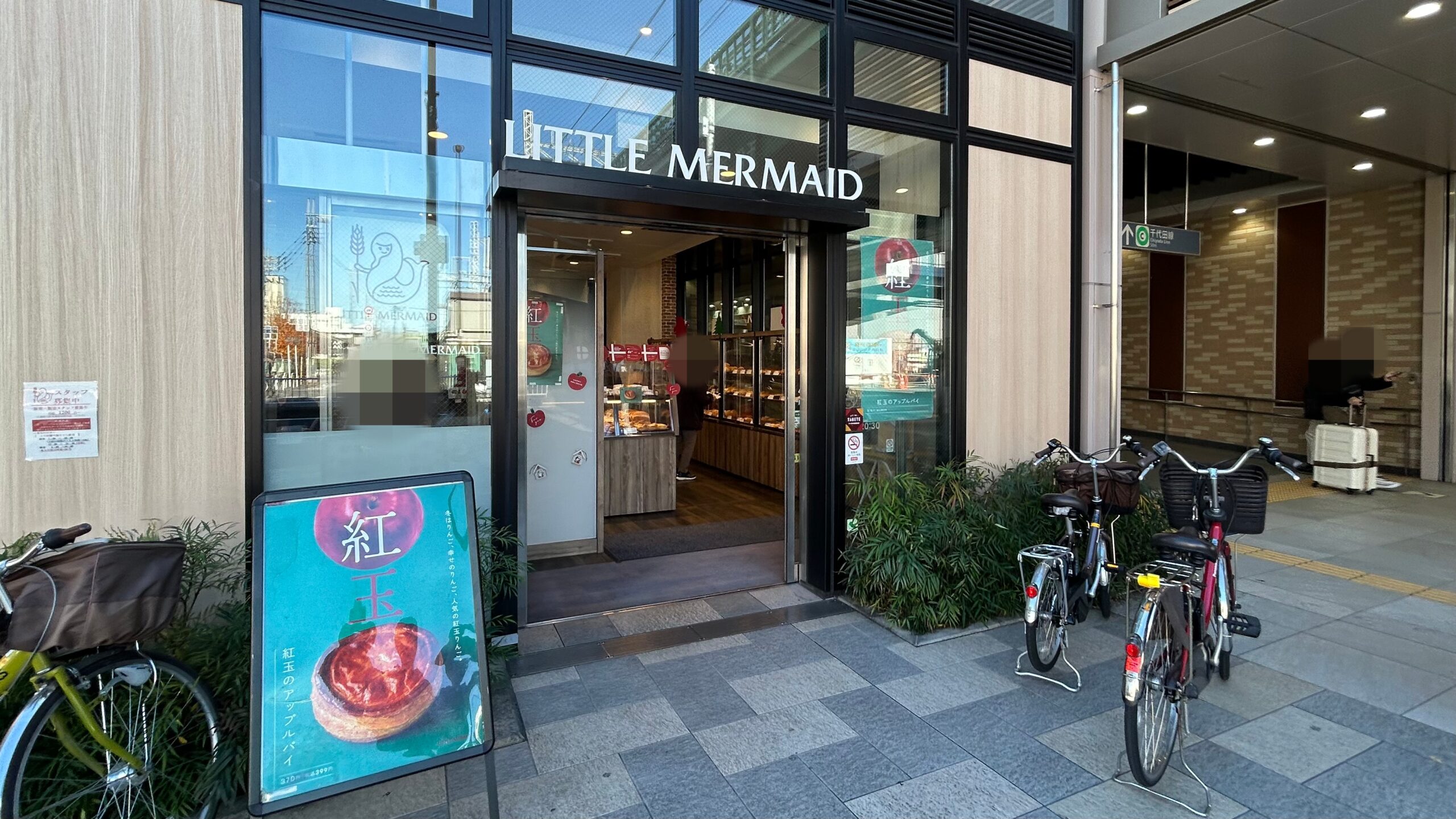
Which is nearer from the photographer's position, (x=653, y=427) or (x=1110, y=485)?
(x=1110, y=485)

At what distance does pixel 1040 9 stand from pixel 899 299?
285cm

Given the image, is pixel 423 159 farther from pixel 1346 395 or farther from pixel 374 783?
pixel 1346 395

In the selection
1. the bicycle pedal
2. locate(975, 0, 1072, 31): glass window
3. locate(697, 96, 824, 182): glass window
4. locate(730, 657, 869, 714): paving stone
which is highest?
locate(975, 0, 1072, 31): glass window

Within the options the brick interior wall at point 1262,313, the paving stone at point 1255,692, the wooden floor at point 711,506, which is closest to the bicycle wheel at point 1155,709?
the paving stone at point 1255,692

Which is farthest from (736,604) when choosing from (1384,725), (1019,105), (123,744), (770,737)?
(1019,105)

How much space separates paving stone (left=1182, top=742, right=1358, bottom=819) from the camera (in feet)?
9.23

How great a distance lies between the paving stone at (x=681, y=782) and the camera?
2820mm

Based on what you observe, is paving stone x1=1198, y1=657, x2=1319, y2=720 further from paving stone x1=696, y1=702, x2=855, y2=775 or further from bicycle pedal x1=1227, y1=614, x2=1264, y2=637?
A: paving stone x1=696, y1=702, x2=855, y2=775

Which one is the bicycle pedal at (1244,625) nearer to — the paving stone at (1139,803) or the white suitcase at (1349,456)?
the paving stone at (1139,803)

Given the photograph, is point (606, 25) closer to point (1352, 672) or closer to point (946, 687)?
point (946, 687)

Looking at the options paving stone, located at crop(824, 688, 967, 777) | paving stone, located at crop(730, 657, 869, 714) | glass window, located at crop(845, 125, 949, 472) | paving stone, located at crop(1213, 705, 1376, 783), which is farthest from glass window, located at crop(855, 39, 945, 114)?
paving stone, located at crop(1213, 705, 1376, 783)

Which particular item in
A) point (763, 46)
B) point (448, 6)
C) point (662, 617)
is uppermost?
point (763, 46)

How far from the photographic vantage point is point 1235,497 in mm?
Answer: 3688

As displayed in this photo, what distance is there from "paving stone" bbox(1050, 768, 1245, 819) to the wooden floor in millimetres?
5048
